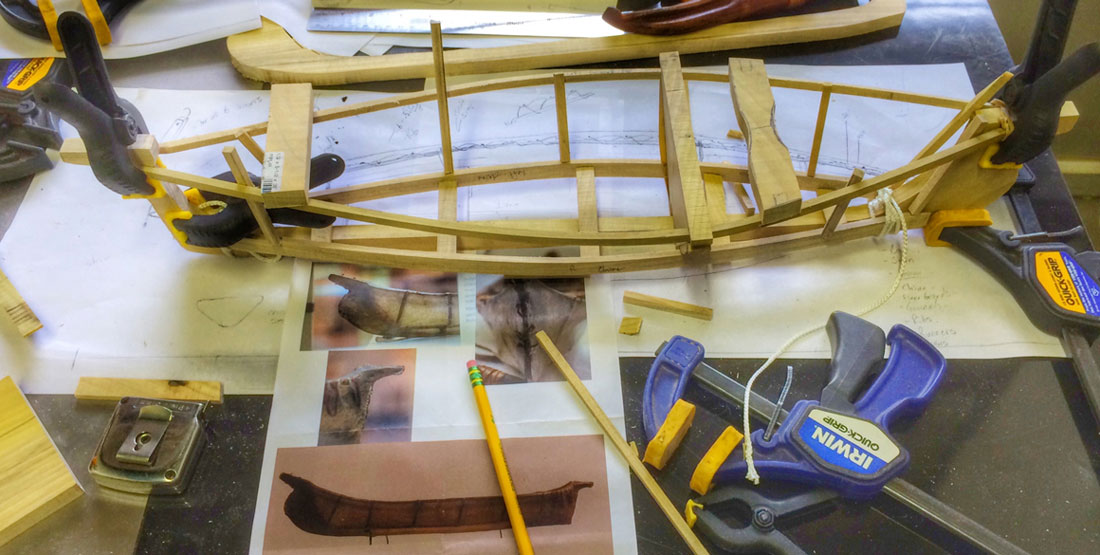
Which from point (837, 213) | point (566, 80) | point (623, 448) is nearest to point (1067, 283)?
point (837, 213)

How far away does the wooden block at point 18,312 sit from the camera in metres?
1.27

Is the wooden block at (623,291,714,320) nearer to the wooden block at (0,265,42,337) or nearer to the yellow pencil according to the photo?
the yellow pencil

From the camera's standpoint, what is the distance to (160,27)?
165 cm

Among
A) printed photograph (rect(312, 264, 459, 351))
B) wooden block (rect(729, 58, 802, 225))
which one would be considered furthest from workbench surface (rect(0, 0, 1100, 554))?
wooden block (rect(729, 58, 802, 225))

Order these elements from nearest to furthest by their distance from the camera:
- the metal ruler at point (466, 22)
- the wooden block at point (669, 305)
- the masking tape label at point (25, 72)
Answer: the wooden block at point (669, 305), the masking tape label at point (25, 72), the metal ruler at point (466, 22)

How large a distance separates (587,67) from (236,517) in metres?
1.03

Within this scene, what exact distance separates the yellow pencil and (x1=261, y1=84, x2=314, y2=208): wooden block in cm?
36

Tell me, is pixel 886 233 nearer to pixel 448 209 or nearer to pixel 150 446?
pixel 448 209

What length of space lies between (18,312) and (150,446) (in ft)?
1.18

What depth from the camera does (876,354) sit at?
3.98 feet

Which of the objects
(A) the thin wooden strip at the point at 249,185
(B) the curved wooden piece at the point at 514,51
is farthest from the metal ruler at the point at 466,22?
(A) the thin wooden strip at the point at 249,185

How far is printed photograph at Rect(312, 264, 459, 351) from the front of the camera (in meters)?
1.28

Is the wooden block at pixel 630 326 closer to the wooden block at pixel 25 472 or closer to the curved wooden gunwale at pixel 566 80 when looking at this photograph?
the curved wooden gunwale at pixel 566 80

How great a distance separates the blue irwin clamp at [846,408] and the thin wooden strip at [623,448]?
0.04 m
